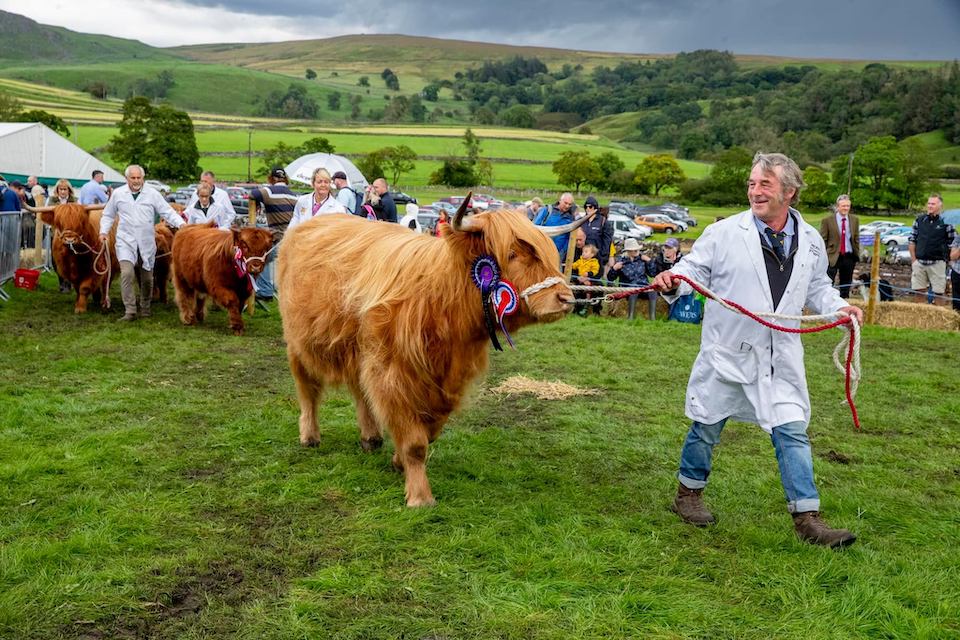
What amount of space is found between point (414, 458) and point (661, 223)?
56.2 meters

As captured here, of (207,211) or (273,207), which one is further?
(207,211)

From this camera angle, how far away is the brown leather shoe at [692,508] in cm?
480

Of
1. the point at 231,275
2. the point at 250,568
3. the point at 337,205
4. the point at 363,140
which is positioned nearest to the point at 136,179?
the point at 231,275

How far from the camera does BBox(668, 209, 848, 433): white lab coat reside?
4.46 meters

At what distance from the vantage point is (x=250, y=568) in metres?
4.08

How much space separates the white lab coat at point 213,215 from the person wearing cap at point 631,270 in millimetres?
6729

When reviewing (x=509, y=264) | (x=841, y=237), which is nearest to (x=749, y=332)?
(x=509, y=264)

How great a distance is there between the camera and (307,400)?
636cm

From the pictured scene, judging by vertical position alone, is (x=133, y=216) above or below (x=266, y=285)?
above

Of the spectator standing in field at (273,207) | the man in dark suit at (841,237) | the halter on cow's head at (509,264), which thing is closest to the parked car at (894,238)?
the man in dark suit at (841,237)

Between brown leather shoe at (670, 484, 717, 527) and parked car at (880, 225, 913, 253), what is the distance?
3834 cm

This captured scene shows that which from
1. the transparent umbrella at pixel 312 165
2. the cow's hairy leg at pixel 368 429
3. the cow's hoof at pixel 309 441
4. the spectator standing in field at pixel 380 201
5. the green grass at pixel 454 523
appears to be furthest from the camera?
the transparent umbrella at pixel 312 165

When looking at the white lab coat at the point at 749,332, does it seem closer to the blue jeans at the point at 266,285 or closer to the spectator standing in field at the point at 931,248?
the spectator standing in field at the point at 931,248

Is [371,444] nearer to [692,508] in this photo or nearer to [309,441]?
[309,441]
